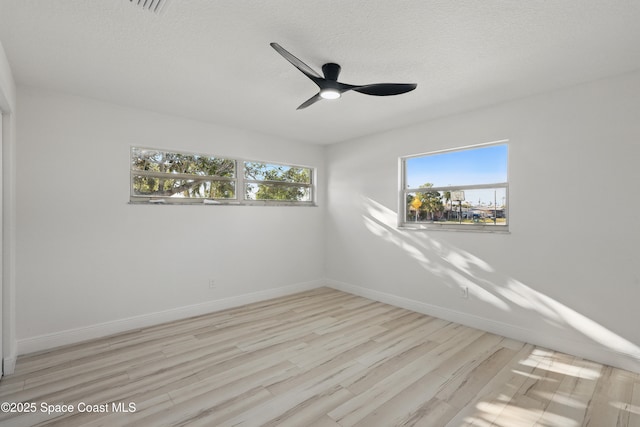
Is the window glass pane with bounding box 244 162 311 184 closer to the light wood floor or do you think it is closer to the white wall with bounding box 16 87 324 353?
the white wall with bounding box 16 87 324 353

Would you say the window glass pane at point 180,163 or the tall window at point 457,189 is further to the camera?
the window glass pane at point 180,163

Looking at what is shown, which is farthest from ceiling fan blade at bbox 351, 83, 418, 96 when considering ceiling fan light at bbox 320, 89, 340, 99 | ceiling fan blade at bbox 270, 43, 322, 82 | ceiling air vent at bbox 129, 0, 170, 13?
ceiling air vent at bbox 129, 0, 170, 13

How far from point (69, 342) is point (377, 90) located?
3.83 m

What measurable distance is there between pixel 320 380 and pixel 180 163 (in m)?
3.05

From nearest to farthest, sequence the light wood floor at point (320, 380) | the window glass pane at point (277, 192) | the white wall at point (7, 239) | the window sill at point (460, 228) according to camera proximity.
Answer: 1. the light wood floor at point (320, 380)
2. the white wall at point (7, 239)
3. the window sill at point (460, 228)
4. the window glass pane at point (277, 192)

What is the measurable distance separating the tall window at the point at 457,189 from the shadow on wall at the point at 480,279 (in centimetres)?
26

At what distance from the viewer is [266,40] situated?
7.00 ft

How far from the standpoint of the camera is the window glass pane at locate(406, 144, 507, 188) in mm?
3455

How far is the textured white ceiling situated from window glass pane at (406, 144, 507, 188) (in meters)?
0.59

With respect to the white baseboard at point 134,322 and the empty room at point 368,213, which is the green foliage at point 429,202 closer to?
the empty room at point 368,213

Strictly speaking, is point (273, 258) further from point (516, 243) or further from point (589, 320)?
point (589, 320)

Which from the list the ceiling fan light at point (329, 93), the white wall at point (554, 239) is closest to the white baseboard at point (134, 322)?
the white wall at point (554, 239)

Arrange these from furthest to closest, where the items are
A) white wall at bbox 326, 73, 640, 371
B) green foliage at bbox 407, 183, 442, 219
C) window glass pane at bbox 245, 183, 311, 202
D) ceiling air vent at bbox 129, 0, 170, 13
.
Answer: window glass pane at bbox 245, 183, 311, 202 < green foliage at bbox 407, 183, 442, 219 < white wall at bbox 326, 73, 640, 371 < ceiling air vent at bbox 129, 0, 170, 13

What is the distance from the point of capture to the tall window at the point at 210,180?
11.9ft
